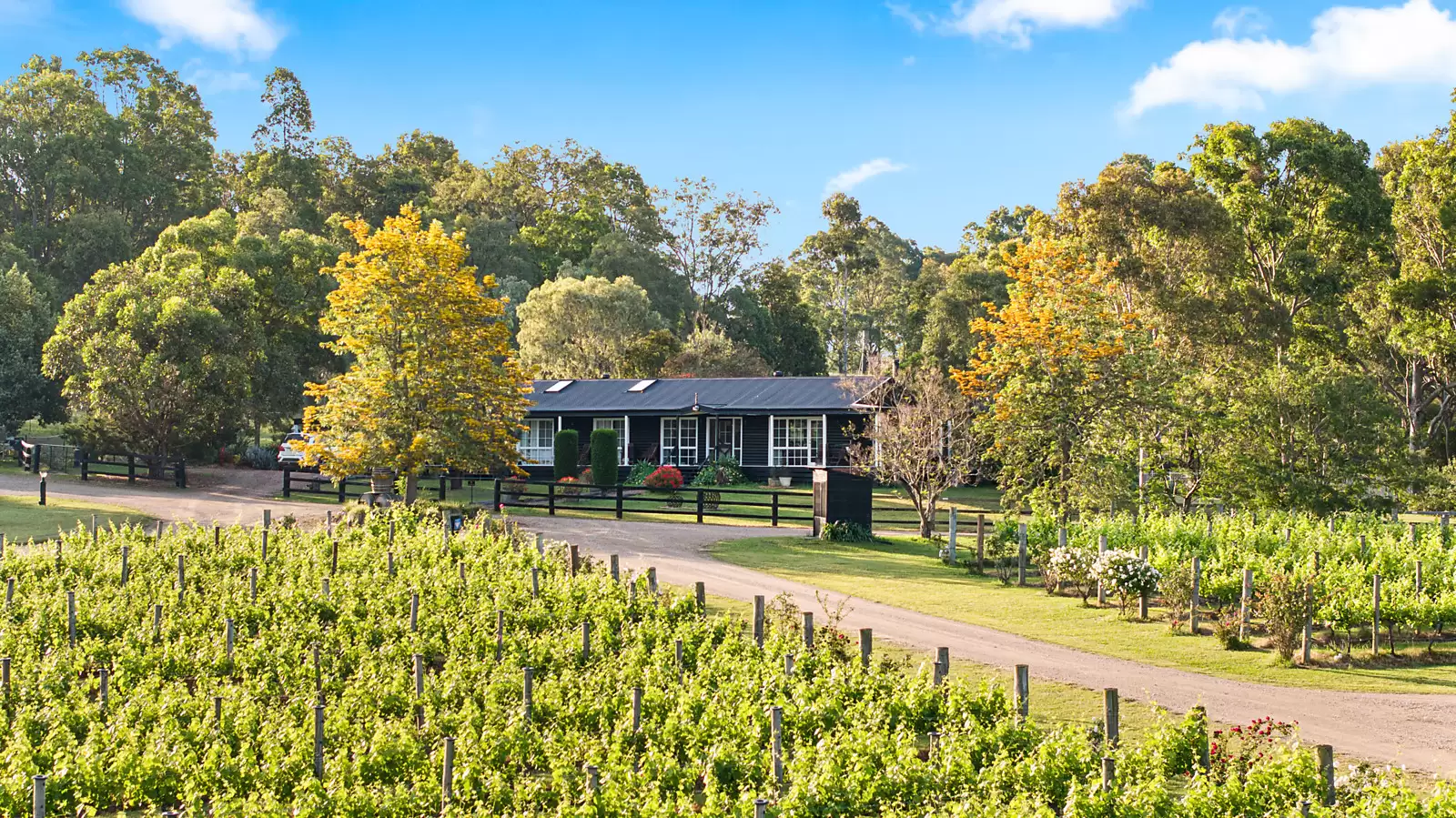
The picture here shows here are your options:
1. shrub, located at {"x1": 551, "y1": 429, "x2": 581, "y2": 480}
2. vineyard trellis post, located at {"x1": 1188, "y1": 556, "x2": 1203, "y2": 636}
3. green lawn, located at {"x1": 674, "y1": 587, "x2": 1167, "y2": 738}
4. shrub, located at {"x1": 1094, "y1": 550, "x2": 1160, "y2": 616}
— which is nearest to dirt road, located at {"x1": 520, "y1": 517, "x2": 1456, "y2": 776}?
green lawn, located at {"x1": 674, "y1": 587, "x2": 1167, "y2": 738}

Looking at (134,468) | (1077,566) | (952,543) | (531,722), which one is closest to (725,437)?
(134,468)

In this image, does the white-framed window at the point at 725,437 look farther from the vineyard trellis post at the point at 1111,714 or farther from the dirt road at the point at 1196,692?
the vineyard trellis post at the point at 1111,714

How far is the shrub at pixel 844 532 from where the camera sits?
2696 cm

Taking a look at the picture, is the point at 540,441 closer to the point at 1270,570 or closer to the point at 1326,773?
the point at 1270,570

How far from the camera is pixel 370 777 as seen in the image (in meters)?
10.5

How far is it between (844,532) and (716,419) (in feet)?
62.3

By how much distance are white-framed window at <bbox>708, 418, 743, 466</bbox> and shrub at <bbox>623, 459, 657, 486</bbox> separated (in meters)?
2.31

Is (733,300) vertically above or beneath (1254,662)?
above

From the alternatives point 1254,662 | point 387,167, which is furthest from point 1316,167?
point 387,167

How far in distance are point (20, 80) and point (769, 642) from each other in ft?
231

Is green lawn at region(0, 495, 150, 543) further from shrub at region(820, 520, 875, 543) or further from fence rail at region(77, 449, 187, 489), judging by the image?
shrub at region(820, 520, 875, 543)

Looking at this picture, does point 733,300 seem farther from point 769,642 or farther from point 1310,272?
point 769,642

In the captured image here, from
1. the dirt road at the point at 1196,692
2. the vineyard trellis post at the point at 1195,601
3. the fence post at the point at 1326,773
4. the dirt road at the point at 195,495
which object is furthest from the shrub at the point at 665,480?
the fence post at the point at 1326,773

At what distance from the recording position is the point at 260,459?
46312mm
